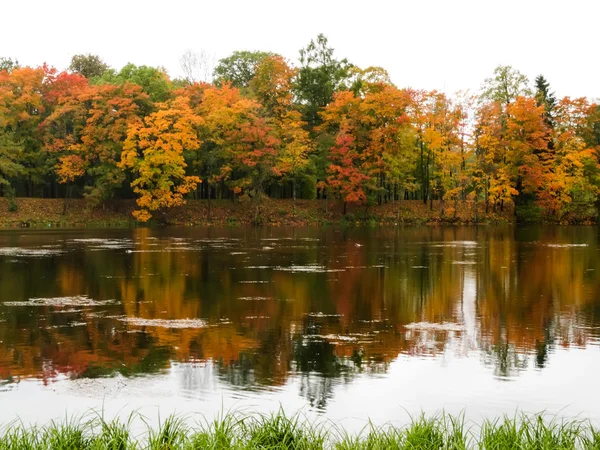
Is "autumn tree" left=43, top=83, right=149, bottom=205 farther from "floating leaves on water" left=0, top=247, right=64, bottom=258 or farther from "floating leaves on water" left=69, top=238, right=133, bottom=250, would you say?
"floating leaves on water" left=0, top=247, right=64, bottom=258

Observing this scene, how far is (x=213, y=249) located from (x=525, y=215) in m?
43.8

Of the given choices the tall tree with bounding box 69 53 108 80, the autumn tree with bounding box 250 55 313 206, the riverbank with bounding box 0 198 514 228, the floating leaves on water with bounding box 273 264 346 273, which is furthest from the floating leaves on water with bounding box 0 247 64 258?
the tall tree with bounding box 69 53 108 80

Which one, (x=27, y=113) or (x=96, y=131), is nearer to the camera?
(x=96, y=131)

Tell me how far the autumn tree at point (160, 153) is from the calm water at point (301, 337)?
Answer: 111 feet

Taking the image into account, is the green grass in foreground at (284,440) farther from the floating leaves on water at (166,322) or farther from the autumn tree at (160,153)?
the autumn tree at (160,153)

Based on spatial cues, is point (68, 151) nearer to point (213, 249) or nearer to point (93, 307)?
point (213, 249)

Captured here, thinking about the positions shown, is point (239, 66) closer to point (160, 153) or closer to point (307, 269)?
point (160, 153)

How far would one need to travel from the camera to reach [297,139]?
67.3m

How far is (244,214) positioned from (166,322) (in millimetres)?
51816

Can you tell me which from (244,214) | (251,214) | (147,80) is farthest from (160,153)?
(147,80)

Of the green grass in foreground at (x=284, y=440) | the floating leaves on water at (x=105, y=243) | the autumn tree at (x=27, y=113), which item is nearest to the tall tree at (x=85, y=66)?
the autumn tree at (x=27, y=113)

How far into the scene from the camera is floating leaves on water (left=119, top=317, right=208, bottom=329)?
49.6ft

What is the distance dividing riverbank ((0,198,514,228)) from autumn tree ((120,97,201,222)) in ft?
7.74

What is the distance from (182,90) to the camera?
219ft
